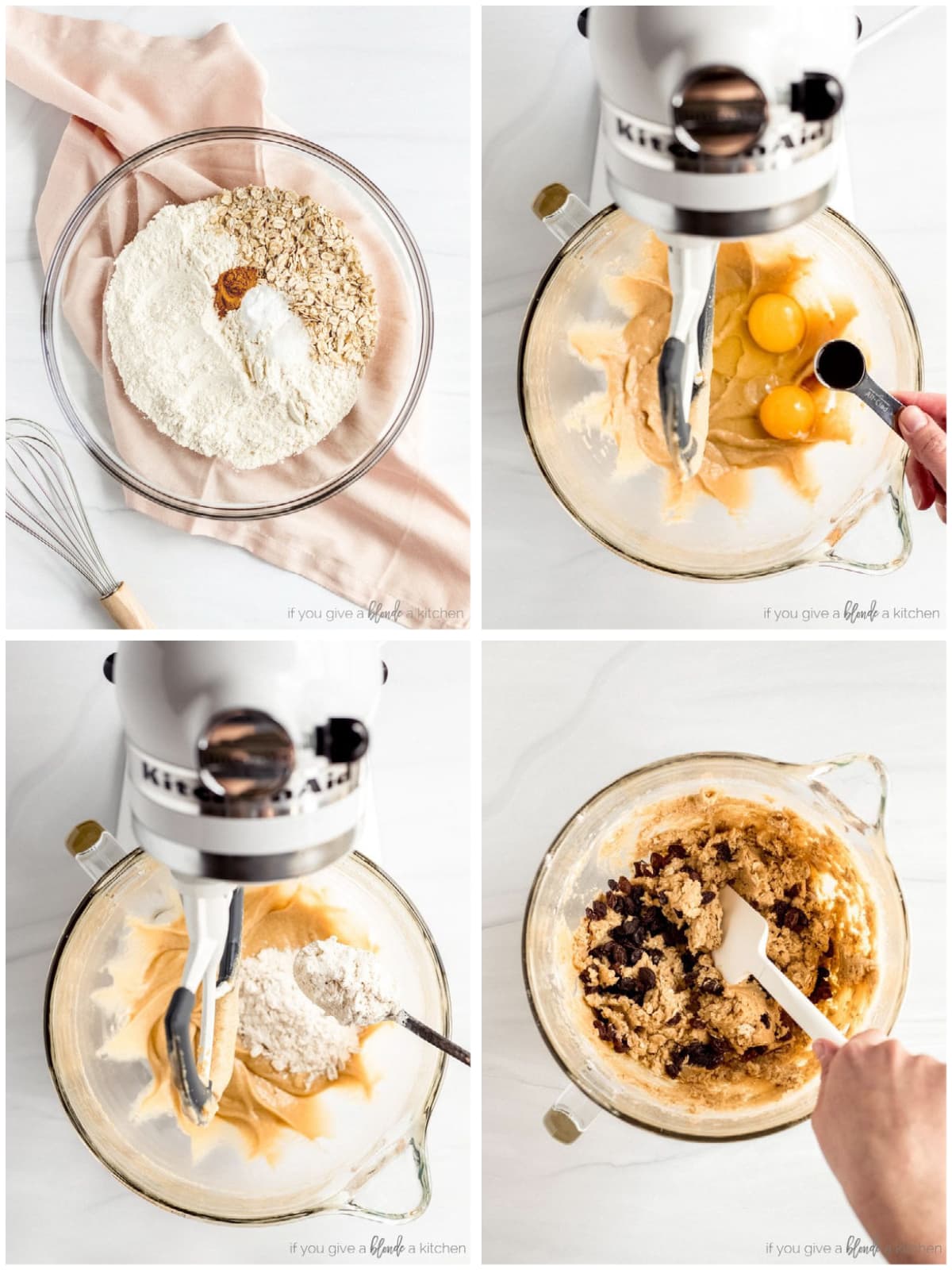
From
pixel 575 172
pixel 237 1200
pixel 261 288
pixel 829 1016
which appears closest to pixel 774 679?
pixel 829 1016

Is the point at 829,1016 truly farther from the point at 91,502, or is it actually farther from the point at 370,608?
the point at 91,502

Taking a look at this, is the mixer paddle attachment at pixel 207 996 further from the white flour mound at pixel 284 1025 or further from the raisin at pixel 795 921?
the raisin at pixel 795 921

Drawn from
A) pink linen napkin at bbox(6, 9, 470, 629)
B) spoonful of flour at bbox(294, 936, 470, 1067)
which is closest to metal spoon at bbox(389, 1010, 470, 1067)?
spoonful of flour at bbox(294, 936, 470, 1067)

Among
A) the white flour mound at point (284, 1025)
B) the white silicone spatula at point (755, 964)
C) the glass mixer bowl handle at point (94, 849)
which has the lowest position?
the white flour mound at point (284, 1025)

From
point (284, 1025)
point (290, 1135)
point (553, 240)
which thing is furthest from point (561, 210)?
point (290, 1135)

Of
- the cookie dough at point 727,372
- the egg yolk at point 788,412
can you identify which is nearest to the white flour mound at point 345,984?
the cookie dough at point 727,372

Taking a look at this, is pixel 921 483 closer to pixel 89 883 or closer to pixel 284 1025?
pixel 284 1025

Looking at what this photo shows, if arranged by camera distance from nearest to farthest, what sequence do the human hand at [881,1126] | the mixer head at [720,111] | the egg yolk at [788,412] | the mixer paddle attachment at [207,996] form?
the mixer head at [720,111] < the mixer paddle attachment at [207,996] < the human hand at [881,1126] < the egg yolk at [788,412]
